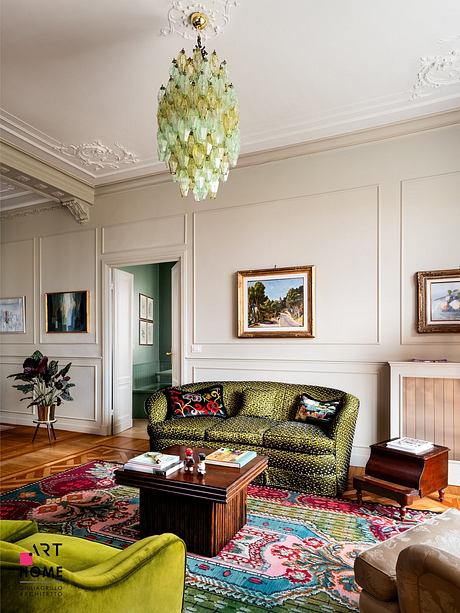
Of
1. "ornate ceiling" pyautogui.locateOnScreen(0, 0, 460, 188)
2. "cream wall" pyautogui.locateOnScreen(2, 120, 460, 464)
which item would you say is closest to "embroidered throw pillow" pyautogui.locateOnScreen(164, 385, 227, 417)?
"cream wall" pyautogui.locateOnScreen(2, 120, 460, 464)

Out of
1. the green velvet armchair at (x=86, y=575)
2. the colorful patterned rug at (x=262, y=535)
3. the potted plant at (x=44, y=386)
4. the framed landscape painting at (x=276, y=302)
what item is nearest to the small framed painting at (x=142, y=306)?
the potted plant at (x=44, y=386)

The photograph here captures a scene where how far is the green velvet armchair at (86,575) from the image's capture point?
839 millimetres

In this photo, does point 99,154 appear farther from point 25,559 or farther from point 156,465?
point 25,559

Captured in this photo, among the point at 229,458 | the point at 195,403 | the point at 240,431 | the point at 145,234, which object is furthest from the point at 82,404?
the point at 229,458

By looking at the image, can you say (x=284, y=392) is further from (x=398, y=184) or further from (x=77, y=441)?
(x=77, y=441)

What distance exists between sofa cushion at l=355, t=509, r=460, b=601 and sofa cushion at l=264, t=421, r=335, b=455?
1449 millimetres

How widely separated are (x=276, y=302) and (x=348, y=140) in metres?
1.77

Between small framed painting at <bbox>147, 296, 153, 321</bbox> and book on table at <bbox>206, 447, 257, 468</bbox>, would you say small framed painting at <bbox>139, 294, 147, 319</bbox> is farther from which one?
book on table at <bbox>206, 447, 257, 468</bbox>

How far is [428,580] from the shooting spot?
112 centimetres

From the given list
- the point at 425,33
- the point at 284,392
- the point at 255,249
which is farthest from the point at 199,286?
the point at 425,33

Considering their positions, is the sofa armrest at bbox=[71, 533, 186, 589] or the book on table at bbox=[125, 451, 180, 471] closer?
the sofa armrest at bbox=[71, 533, 186, 589]

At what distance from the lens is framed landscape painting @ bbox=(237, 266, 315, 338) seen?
4.36 meters

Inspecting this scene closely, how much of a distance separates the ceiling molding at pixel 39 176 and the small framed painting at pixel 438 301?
4.23 m

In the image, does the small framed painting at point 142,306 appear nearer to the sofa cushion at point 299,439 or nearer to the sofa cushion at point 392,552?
the sofa cushion at point 299,439
